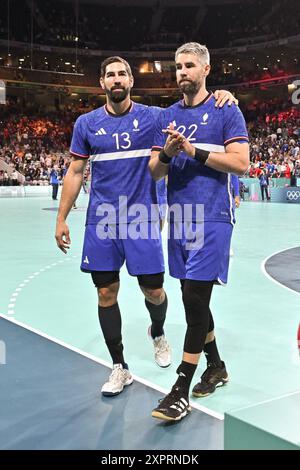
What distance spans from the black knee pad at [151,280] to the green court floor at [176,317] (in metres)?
0.60

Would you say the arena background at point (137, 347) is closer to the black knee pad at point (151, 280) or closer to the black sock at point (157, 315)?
the black sock at point (157, 315)

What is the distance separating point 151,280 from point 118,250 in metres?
0.30

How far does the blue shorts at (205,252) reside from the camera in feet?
9.27

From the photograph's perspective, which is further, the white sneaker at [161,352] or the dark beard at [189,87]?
the white sneaker at [161,352]

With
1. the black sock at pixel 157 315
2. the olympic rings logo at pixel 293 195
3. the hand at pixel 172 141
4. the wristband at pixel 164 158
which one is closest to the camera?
the hand at pixel 172 141

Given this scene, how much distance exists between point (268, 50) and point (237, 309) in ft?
128

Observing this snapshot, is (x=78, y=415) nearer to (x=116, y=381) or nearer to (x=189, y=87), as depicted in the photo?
(x=116, y=381)

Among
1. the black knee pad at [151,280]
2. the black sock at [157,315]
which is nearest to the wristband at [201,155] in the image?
the black knee pad at [151,280]

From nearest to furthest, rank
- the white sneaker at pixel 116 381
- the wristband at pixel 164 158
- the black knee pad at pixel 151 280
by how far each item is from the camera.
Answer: the wristband at pixel 164 158 < the white sneaker at pixel 116 381 < the black knee pad at pixel 151 280

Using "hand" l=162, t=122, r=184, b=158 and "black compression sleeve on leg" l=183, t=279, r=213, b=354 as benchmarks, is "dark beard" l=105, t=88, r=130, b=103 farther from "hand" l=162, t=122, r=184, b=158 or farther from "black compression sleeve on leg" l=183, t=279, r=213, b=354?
"black compression sleeve on leg" l=183, t=279, r=213, b=354

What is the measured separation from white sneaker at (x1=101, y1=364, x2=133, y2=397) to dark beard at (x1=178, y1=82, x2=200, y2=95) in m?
1.68

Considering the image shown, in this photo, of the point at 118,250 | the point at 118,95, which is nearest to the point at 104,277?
the point at 118,250

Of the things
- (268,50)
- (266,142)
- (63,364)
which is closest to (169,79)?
(268,50)

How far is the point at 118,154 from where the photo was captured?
10.5 ft
